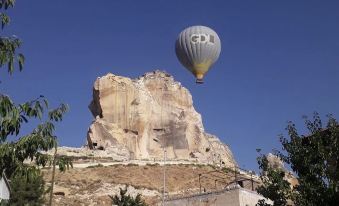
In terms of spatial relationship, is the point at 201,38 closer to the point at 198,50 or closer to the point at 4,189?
the point at 198,50

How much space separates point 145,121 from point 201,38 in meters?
63.9

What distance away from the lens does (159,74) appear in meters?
108

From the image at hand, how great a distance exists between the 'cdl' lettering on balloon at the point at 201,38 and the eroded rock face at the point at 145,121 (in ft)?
185

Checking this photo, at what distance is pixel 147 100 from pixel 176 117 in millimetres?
7114

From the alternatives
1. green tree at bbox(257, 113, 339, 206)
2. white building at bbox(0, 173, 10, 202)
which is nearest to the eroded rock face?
white building at bbox(0, 173, 10, 202)

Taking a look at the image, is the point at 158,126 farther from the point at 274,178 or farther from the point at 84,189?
the point at 274,178

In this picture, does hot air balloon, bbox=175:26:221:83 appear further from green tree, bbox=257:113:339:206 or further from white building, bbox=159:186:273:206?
green tree, bbox=257:113:339:206

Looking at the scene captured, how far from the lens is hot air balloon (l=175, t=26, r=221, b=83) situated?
30.2 m

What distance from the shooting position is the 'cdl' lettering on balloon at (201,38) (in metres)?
30.5

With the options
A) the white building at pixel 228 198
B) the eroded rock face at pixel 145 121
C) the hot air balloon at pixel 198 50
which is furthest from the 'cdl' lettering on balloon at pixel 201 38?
the eroded rock face at pixel 145 121

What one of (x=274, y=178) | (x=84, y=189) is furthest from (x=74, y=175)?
(x=274, y=178)

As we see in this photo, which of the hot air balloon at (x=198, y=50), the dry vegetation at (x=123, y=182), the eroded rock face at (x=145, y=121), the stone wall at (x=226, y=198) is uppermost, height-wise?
the eroded rock face at (x=145, y=121)

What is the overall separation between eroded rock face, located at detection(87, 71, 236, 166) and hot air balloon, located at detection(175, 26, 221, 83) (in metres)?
56.0

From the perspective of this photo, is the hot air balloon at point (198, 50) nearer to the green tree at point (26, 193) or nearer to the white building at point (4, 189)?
the white building at point (4, 189)
